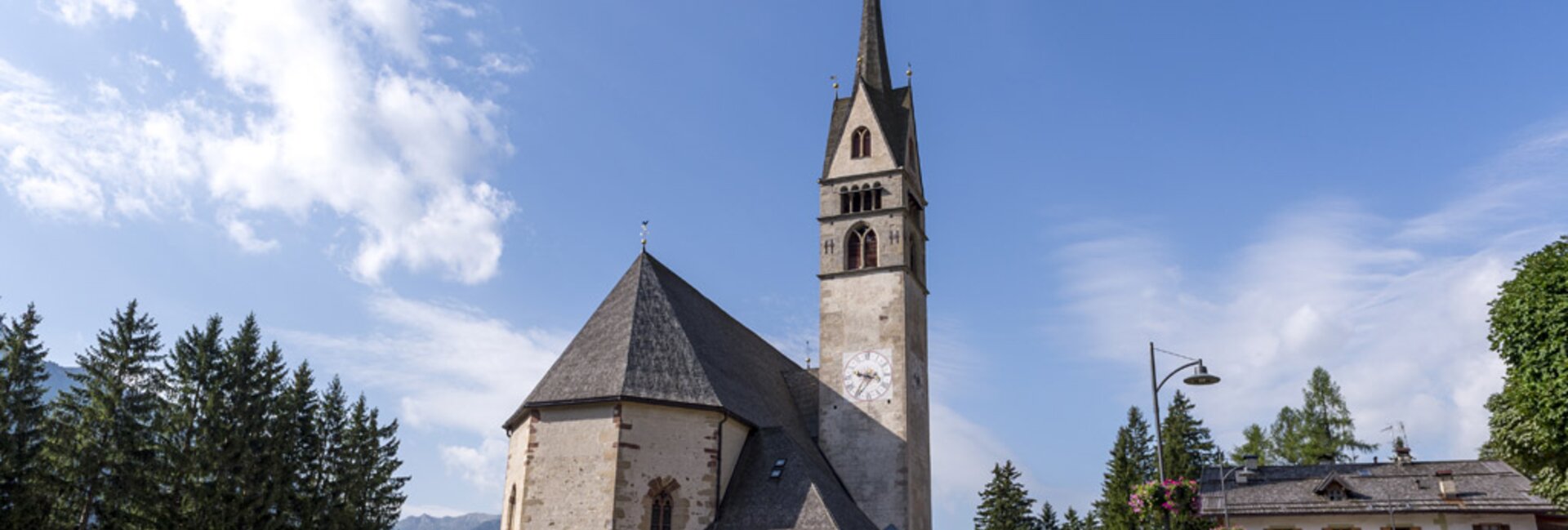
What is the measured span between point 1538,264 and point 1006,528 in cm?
3215

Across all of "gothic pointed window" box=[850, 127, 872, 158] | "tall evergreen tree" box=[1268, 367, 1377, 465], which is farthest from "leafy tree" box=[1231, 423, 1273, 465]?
"gothic pointed window" box=[850, 127, 872, 158]

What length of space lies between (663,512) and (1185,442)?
124ft

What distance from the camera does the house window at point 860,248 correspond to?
125ft

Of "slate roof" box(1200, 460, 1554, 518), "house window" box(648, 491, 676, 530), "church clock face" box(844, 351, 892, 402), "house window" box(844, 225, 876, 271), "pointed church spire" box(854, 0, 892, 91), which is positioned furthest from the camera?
"pointed church spire" box(854, 0, 892, 91)

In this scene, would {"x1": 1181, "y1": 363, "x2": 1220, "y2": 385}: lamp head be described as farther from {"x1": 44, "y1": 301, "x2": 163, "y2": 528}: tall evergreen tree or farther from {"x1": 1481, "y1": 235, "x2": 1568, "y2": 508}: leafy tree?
{"x1": 44, "y1": 301, "x2": 163, "y2": 528}: tall evergreen tree

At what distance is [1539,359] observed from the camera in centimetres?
2692

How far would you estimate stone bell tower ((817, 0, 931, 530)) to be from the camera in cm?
3575

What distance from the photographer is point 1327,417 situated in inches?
2373

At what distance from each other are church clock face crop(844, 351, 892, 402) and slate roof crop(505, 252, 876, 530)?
91.7 inches

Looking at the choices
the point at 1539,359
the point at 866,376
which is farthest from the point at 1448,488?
the point at 866,376

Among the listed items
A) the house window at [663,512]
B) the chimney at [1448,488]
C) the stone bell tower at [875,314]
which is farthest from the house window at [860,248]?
the chimney at [1448,488]

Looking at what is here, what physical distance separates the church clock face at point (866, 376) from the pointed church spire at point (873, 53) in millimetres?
10893

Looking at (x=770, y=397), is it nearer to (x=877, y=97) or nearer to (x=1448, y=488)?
(x=877, y=97)

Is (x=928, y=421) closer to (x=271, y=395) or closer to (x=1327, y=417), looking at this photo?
(x=271, y=395)
